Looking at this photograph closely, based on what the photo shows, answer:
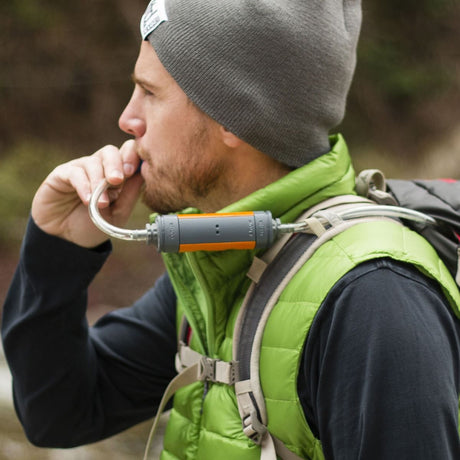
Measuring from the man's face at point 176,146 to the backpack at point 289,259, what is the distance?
13.2 inches

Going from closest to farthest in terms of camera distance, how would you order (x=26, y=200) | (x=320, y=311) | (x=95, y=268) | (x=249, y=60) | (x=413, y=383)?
(x=413, y=383)
(x=320, y=311)
(x=249, y=60)
(x=95, y=268)
(x=26, y=200)

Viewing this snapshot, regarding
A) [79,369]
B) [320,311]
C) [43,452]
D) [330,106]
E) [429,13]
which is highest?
[429,13]

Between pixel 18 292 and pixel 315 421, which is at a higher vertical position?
pixel 18 292

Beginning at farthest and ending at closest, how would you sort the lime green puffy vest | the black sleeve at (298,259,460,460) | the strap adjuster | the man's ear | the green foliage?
the green foliage → the man's ear → the strap adjuster → the lime green puffy vest → the black sleeve at (298,259,460,460)

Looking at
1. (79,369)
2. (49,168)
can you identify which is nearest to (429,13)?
(49,168)

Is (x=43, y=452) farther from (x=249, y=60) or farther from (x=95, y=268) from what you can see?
(x=249, y=60)

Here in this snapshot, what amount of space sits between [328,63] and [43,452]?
116 inches

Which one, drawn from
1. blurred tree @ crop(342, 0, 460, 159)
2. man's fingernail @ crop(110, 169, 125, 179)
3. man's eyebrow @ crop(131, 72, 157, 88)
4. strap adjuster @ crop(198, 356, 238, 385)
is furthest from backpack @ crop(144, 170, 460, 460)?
blurred tree @ crop(342, 0, 460, 159)

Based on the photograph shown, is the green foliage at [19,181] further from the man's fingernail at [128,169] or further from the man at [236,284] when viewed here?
the man's fingernail at [128,169]

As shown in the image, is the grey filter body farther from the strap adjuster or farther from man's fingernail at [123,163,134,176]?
man's fingernail at [123,163,134,176]

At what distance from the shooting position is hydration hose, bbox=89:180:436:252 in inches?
64.7

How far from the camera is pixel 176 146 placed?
6.61 ft

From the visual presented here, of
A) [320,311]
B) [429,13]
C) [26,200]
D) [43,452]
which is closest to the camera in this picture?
[320,311]

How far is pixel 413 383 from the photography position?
141 centimetres
